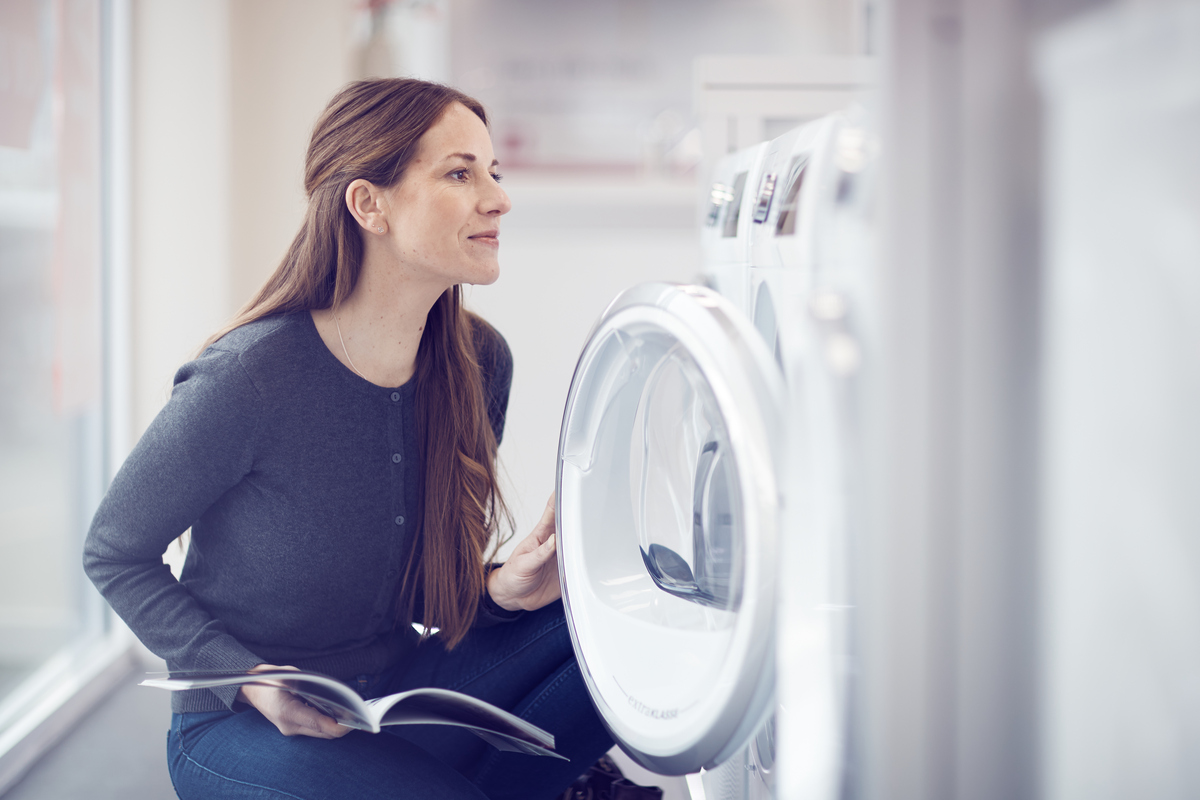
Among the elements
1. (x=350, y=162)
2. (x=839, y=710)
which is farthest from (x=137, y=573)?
(x=839, y=710)

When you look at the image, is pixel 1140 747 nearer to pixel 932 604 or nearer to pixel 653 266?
pixel 932 604

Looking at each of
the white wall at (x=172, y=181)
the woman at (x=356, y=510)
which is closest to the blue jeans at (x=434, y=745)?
the woman at (x=356, y=510)

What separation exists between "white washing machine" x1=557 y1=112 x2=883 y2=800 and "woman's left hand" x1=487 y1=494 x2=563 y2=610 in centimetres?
10

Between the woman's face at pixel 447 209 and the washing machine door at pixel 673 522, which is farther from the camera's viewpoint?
the woman's face at pixel 447 209

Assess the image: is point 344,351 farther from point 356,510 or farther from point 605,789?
point 605,789

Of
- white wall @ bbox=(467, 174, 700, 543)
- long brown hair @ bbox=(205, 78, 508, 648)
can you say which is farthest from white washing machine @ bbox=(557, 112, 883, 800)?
white wall @ bbox=(467, 174, 700, 543)

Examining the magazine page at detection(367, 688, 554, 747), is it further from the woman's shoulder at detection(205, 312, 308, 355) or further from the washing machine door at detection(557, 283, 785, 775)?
the woman's shoulder at detection(205, 312, 308, 355)

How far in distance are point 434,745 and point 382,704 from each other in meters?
0.34

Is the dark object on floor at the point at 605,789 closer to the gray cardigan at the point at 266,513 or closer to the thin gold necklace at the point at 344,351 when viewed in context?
the gray cardigan at the point at 266,513

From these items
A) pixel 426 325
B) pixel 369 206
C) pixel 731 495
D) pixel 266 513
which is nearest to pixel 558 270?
pixel 426 325

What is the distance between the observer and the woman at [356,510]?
979 millimetres

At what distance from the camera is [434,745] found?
3.69 feet

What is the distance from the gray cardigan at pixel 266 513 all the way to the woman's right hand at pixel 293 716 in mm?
42

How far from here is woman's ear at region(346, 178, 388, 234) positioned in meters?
1.08
